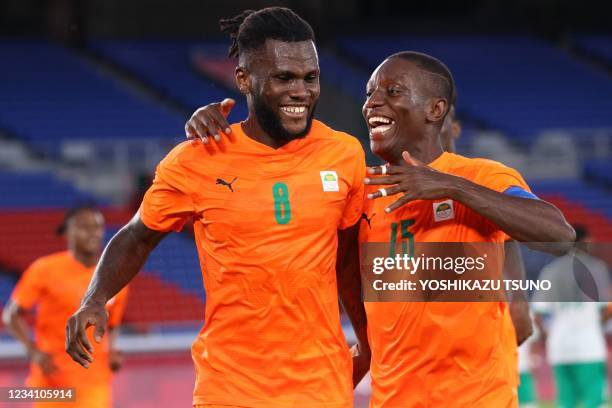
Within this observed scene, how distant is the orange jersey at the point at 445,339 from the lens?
13.1 feet

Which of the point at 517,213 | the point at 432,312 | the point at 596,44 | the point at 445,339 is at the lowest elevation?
the point at 445,339

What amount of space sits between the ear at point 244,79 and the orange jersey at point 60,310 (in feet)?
11.8

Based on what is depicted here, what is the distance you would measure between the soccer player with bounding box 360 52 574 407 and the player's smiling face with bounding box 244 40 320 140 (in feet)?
1.14

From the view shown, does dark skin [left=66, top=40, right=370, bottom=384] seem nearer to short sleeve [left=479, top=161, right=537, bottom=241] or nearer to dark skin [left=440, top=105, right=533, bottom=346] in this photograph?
short sleeve [left=479, top=161, right=537, bottom=241]

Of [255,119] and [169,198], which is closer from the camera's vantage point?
[169,198]

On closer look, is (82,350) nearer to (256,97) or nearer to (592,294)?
(256,97)

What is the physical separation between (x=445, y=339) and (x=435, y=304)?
0.14 meters

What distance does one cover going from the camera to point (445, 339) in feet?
13.1

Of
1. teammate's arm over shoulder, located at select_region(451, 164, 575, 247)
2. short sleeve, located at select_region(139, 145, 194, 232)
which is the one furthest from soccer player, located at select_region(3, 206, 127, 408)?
teammate's arm over shoulder, located at select_region(451, 164, 575, 247)

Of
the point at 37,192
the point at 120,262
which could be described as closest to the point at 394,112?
the point at 120,262

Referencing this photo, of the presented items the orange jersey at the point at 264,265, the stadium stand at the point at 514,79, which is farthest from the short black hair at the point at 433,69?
the stadium stand at the point at 514,79

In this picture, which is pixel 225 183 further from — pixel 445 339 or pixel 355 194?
pixel 445 339

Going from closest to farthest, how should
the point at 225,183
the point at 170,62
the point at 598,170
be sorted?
1. the point at 225,183
2. the point at 598,170
3. the point at 170,62

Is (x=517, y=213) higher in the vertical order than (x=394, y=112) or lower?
lower
